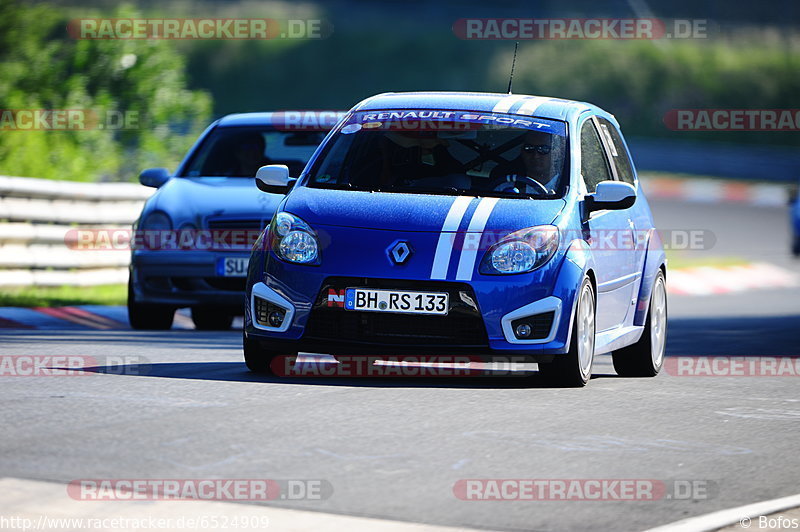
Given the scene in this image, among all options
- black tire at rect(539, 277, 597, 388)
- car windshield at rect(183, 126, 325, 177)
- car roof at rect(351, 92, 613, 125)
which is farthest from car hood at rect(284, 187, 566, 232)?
car windshield at rect(183, 126, 325, 177)

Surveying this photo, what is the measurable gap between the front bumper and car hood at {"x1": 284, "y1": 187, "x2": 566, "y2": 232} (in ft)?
11.4

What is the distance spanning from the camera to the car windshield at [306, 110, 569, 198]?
8.90m

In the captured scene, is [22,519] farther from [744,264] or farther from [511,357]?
[744,264]

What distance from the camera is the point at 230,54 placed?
5853 cm

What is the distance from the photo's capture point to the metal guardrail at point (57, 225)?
14.6 metres

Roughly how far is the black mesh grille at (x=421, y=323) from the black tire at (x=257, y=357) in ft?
1.98

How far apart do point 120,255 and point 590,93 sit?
39612 mm

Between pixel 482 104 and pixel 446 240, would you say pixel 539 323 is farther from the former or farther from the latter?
pixel 482 104

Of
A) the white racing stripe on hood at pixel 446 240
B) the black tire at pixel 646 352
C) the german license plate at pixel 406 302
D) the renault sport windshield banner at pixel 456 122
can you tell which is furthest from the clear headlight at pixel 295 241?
the black tire at pixel 646 352

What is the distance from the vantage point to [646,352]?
393 inches

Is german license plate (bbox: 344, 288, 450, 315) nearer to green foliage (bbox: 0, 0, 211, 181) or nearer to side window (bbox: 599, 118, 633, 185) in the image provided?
side window (bbox: 599, 118, 633, 185)

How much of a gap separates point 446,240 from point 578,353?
0.95 m

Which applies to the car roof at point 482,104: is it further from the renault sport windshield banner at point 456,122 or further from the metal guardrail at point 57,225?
the metal guardrail at point 57,225

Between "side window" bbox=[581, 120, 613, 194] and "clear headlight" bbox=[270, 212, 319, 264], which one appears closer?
"clear headlight" bbox=[270, 212, 319, 264]
